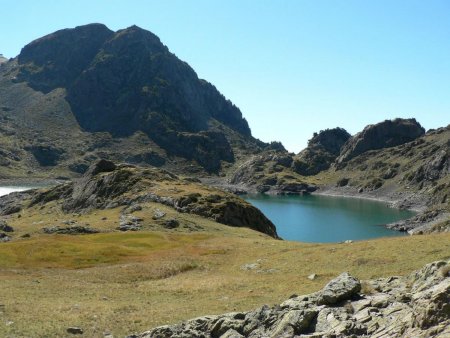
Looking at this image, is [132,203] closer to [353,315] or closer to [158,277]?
[158,277]

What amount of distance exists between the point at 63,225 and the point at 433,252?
8410 cm

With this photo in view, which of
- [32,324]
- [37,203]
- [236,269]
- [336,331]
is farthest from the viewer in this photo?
[37,203]

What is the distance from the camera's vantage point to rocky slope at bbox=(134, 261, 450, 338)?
19.3 metres

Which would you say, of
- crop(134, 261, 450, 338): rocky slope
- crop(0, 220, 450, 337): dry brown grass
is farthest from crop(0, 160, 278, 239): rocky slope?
crop(134, 261, 450, 338): rocky slope

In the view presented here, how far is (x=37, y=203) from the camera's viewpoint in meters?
169

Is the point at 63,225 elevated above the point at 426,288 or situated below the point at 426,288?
below

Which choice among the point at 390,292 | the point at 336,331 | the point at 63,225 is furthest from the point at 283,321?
the point at 63,225

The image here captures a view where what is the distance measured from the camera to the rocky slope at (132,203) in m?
111

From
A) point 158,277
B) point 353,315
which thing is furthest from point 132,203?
point 353,315

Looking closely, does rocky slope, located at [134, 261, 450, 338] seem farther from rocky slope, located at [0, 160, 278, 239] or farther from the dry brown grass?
rocky slope, located at [0, 160, 278, 239]

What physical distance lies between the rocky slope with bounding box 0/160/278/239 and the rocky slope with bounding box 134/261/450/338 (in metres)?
79.7

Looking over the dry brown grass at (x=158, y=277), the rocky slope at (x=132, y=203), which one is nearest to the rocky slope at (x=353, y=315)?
the dry brown grass at (x=158, y=277)

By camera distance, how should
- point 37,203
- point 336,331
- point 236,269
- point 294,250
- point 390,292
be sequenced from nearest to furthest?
point 336,331 → point 390,292 → point 236,269 → point 294,250 → point 37,203

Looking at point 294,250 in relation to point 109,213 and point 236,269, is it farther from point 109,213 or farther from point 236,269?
point 109,213
